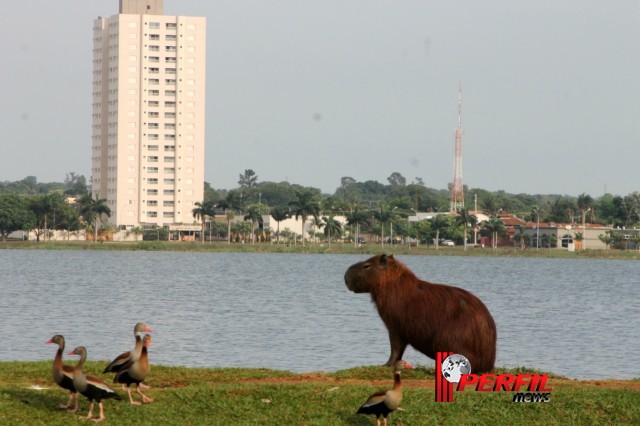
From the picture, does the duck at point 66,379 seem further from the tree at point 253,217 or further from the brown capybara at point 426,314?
the tree at point 253,217

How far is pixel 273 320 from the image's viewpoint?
164 feet

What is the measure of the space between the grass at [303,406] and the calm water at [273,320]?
1423cm

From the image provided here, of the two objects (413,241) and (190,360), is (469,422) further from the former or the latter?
(413,241)

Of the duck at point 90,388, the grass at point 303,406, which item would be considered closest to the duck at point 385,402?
the grass at point 303,406

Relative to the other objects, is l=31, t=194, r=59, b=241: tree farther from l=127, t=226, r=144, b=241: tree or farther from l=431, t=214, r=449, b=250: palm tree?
l=431, t=214, r=449, b=250: palm tree

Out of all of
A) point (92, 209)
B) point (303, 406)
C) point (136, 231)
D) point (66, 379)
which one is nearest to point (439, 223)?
point (136, 231)

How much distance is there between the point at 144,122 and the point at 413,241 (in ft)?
168

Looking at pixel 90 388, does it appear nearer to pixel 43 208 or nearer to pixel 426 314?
pixel 426 314

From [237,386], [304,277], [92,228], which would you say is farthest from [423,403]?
[92,228]

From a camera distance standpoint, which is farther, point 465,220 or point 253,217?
point 253,217

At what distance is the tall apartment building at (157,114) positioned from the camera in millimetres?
193250

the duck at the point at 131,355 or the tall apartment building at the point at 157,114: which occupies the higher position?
the tall apartment building at the point at 157,114

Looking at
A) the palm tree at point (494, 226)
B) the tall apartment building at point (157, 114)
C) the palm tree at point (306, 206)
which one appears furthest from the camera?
the tall apartment building at point (157, 114)

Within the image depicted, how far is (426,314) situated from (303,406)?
138 inches
